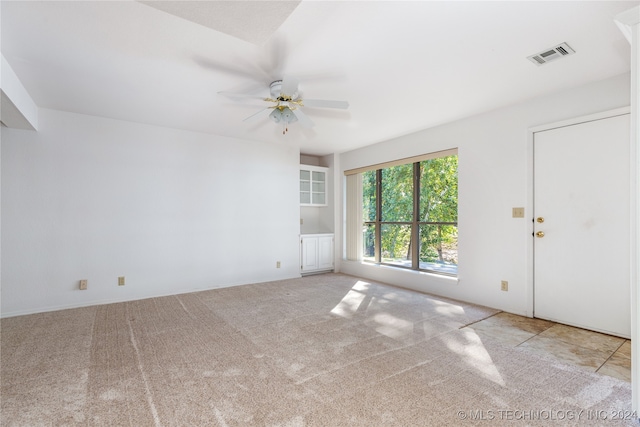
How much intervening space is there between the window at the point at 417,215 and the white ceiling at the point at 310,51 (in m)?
1.28

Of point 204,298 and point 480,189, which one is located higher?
point 480,189

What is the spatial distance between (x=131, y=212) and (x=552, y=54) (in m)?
4.90

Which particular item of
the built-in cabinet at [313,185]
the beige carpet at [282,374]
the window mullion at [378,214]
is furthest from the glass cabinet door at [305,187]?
the beige carpet at [282,374]

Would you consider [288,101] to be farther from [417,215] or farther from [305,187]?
[305,187]

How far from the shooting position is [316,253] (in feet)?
19.0

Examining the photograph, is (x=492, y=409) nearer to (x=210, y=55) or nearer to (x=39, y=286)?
(x=210, y=55)

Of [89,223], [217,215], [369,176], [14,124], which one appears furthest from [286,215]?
[14,124]

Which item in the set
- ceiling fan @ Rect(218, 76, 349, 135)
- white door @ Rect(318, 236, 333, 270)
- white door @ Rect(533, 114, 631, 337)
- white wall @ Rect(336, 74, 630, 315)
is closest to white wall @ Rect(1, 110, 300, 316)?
white door @ Rect(318, 236, 333, 270)

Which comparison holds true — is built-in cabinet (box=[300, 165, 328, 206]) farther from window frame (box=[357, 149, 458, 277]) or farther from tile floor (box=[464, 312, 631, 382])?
tile floor (box=[464, 312, 631, 382])

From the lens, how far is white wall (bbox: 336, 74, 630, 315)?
121 inches

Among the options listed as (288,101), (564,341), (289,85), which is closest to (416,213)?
(564,341)

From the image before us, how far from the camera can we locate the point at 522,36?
213 centimetres

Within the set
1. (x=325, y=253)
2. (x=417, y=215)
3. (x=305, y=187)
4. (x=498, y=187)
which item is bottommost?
(x=325, y=253)

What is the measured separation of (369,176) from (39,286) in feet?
16.6
